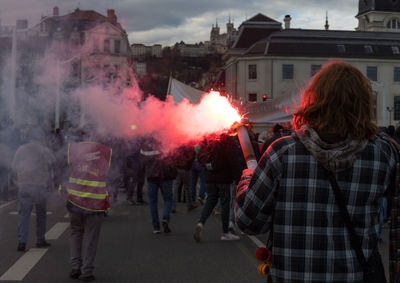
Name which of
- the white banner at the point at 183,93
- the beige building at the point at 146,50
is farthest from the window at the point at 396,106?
the white banner at the point at 183,93

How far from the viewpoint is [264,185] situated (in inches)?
102

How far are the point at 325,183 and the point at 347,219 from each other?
0.20 metres

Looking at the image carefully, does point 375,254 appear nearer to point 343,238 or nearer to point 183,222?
point 343,238

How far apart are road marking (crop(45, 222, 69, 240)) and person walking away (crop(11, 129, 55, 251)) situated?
0.84 meters

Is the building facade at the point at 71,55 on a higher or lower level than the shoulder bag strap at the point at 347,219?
higher

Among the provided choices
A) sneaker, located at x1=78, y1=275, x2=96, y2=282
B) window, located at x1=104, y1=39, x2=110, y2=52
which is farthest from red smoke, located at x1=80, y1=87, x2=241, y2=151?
sneaker, located at x1=78, y1=275, x2=96, y2=282

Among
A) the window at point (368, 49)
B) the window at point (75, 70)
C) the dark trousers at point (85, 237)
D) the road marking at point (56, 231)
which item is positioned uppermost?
the window at point (368, 49)

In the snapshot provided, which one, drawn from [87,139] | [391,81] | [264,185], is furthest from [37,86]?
[391,81]

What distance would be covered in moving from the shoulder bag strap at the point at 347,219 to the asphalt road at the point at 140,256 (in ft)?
13.1

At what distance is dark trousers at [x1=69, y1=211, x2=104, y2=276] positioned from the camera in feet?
21.2

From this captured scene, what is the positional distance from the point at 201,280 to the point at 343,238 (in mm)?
4055

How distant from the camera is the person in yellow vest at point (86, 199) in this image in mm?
6488

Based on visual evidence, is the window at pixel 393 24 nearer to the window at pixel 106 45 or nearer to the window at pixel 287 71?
the window at pixel 287 71

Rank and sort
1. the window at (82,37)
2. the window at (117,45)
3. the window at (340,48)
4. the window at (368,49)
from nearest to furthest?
the window at (82,37), the window at (117,45), the window at (340,48), the window at (368,49)
